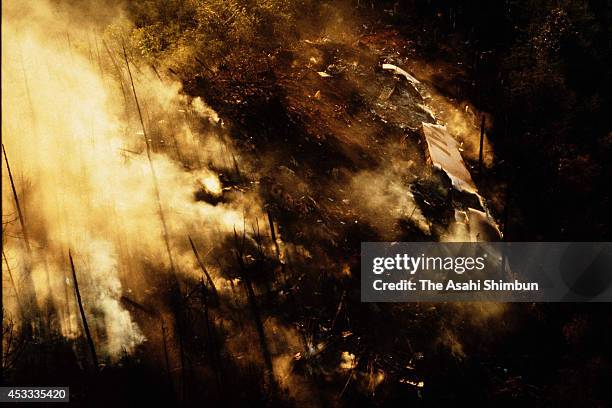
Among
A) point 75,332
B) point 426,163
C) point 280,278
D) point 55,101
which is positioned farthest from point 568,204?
point 55,101

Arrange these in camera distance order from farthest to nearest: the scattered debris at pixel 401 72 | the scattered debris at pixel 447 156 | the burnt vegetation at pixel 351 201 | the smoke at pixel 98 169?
the scattered debris at pixel 401 72 → the scattered debris at pixel 447 156 → the burnt vegetation at pixel 351 201 → the smoke at pixel 98 169

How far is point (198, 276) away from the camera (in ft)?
22.1

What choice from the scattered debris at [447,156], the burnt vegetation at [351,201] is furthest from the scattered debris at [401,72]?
the scattered debris at [447,156]

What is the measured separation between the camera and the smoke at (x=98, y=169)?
6.38 m

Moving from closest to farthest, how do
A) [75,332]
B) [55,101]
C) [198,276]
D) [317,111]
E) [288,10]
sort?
[75,332] → [198,276] → [55,101] → [317,111] → [288,10]

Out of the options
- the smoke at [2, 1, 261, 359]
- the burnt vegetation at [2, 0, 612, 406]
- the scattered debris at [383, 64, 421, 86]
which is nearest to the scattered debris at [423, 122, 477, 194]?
the burnt vegetation at [2, 0, 612, 406]

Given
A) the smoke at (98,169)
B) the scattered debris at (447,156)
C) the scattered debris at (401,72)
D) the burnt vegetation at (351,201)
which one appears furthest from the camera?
the scattered debris at (401,72)

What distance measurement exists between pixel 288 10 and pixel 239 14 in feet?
3.96

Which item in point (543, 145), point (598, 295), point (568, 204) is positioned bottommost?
point (598, 295)

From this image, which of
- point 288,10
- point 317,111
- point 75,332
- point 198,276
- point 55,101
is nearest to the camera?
point 75,332

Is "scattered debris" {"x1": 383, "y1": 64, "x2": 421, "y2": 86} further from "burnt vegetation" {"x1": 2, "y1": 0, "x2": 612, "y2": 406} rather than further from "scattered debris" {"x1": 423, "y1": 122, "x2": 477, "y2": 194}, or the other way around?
"scattered debris" {"x1": 423, "y1": 122, "x2": 477, "y2": 194}

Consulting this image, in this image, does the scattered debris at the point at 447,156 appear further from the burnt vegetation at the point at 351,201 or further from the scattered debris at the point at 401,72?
the scattered debris at the point at 401,72

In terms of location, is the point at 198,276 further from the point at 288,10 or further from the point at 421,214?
the point at 288,10

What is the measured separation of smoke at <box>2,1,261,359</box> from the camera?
20.9 feet
